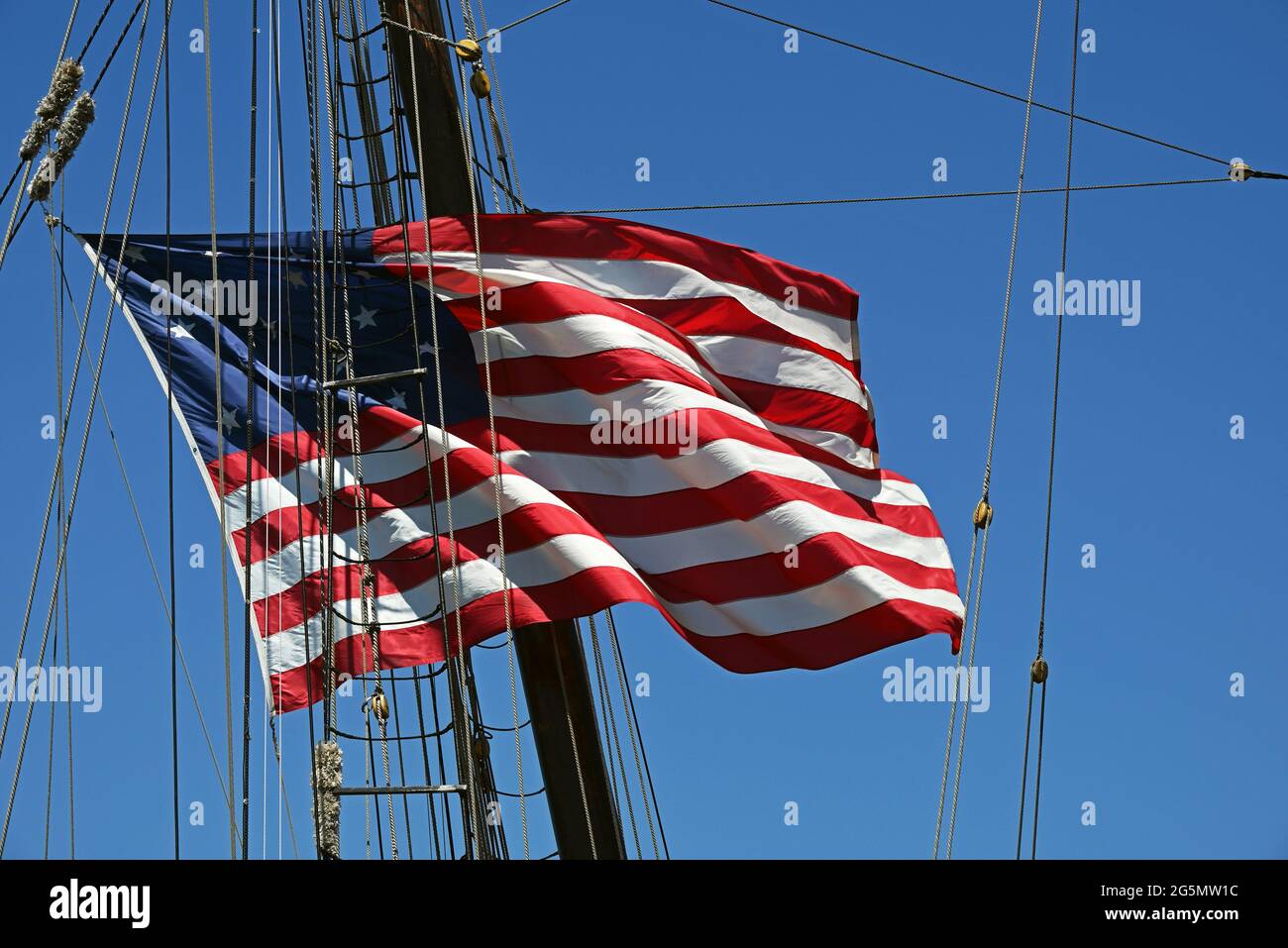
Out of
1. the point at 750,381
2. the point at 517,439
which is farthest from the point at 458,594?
the point at 750,381

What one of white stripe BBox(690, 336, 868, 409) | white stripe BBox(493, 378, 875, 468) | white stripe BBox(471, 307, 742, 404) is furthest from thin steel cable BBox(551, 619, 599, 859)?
white stripe BBox(690, 336, 868, 409)

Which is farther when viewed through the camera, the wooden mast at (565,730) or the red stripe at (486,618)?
the wooden mast at (565,730)

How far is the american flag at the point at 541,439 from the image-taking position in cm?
1160

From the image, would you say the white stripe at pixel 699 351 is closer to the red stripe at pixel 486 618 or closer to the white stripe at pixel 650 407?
the white stripe at pixel 650 407

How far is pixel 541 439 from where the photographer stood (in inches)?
496

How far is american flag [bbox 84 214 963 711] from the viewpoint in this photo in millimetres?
11602

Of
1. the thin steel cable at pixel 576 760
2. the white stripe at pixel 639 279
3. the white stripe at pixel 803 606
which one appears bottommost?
the thin steel cable at pixel 576 760

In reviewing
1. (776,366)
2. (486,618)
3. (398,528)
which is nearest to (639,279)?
(776,366)

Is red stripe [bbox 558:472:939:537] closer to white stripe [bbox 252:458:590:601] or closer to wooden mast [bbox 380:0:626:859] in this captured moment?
white stripe [bbox 252:458:590:601]

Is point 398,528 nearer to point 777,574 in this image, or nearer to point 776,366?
point 777,574

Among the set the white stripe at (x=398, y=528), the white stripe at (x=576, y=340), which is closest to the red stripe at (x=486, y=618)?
the white stripe at (x=398, y=528)

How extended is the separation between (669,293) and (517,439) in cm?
180

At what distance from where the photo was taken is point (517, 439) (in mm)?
12625
